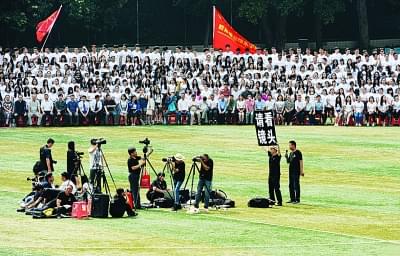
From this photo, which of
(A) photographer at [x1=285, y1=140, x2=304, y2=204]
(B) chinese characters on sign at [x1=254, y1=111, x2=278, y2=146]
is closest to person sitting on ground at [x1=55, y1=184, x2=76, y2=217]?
(B) chinese characters on sign at [x1=254, y1=111, x2=278, y2=146]

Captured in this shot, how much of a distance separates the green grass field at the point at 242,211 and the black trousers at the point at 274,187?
51 centimetres

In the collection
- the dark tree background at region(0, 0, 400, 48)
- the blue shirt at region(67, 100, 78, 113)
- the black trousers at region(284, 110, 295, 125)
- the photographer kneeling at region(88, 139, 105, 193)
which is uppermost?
the dark tree background at region(0, 0, 400, 48)

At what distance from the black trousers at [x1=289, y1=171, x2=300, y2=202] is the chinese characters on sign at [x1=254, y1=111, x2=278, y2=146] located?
3.24ft

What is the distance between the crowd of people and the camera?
199ft

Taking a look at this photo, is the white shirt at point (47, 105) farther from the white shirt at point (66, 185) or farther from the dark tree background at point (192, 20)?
the white shirt at point (66, 185)

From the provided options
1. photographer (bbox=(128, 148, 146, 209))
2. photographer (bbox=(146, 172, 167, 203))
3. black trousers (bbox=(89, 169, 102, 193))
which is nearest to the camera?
photographer (bbox=(128, 148, 146, 209))

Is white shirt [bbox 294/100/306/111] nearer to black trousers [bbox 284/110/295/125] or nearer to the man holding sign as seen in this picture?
black trousers [bbox 284/110/295/125]

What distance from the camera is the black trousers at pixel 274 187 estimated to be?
113 ft

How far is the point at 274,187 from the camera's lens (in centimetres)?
3456


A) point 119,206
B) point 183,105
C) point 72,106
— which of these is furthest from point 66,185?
point 183,105

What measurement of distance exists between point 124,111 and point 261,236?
32.3m

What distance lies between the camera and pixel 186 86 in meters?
62.4

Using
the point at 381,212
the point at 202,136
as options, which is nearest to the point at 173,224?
the point at 381,212

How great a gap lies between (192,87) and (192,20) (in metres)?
16.3
